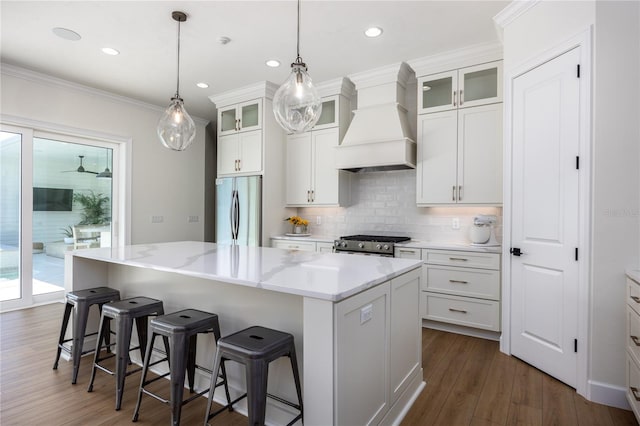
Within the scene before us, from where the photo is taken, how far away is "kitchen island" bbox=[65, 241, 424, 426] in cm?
154

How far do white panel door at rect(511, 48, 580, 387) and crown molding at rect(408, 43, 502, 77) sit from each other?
30.2 inches

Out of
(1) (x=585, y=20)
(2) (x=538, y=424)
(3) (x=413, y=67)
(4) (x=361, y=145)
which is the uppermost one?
(3) (x=413, y=67)

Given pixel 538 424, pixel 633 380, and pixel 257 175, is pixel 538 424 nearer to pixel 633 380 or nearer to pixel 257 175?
pixel 633 380

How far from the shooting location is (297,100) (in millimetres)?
2338

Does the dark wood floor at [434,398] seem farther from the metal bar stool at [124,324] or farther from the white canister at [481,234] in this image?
the white canister at [481,234]

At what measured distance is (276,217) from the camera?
A: 4.88 metres

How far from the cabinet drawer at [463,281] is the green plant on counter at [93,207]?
434 cm

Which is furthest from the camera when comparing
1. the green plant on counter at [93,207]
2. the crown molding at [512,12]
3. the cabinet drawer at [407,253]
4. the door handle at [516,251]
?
the green plant on counter at [93,207]

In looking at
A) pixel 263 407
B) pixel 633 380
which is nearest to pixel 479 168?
pixel 633 380

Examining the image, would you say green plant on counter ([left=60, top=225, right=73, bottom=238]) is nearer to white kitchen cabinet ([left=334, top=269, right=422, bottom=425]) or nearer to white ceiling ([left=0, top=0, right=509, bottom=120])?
white ceiling ([left=0, top=0, right=509, bottom=120])

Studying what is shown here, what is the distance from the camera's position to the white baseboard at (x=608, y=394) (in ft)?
7.09

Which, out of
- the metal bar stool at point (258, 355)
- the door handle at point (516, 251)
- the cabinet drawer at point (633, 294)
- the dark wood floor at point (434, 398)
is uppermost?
the door handle at point (516, 251)

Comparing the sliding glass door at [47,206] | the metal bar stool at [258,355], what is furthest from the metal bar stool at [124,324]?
the sliding glass door at [47,206]

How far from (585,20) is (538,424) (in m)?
2.51
